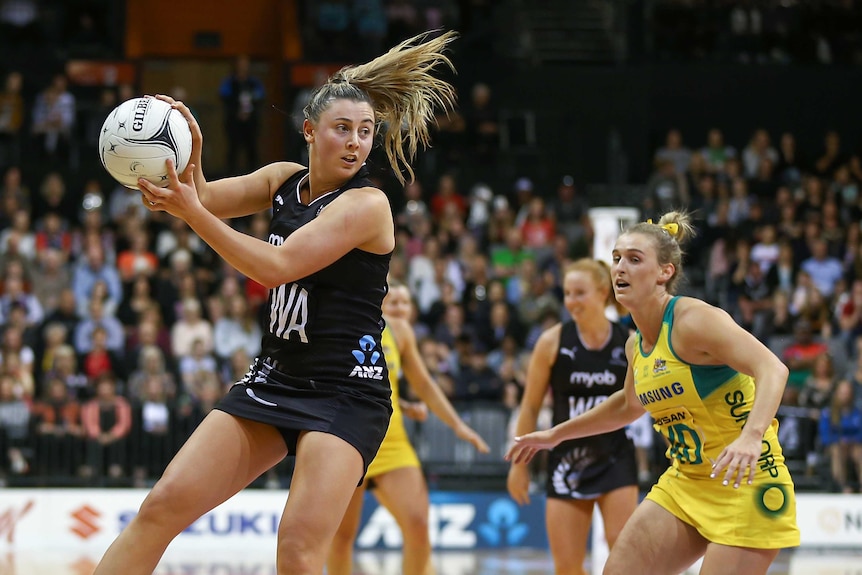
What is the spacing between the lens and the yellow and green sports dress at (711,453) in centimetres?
433

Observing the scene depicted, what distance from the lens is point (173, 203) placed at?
3.74 metres

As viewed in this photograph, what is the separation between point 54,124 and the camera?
15.3 meters

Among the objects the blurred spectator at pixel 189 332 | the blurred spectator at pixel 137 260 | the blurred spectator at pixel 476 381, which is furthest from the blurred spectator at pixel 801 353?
the blurred spectator at pixel 137 260

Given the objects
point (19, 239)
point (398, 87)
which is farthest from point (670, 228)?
point (19, 239)

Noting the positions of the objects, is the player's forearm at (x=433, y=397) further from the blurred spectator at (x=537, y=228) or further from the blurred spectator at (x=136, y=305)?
the blurred spectator at (x=537, y=228)

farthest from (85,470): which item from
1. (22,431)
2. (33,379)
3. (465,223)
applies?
(465,223)

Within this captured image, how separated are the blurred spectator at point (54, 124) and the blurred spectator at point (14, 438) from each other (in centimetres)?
530

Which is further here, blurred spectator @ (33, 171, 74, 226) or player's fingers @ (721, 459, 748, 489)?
blurred spectator @ (33, 171, 74, 226)

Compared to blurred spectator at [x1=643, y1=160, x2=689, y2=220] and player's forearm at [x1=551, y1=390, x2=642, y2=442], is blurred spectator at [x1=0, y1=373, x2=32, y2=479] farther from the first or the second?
blurred spectator at [x1=643, y1=160, x2=689, y2=220]

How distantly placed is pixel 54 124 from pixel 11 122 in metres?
0.58

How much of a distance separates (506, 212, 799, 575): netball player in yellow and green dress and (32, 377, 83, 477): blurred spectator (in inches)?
284

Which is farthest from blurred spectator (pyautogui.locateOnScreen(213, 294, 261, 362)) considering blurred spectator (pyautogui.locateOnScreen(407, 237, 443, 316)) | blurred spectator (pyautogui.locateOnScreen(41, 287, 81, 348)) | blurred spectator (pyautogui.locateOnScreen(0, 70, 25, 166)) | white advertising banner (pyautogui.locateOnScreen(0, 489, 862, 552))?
blurred spectator (pyautogui.locateOnScreen(0, 70, 25, 166))

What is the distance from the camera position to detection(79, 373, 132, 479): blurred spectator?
10.8 meters

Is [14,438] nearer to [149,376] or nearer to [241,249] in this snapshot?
[149,376]
